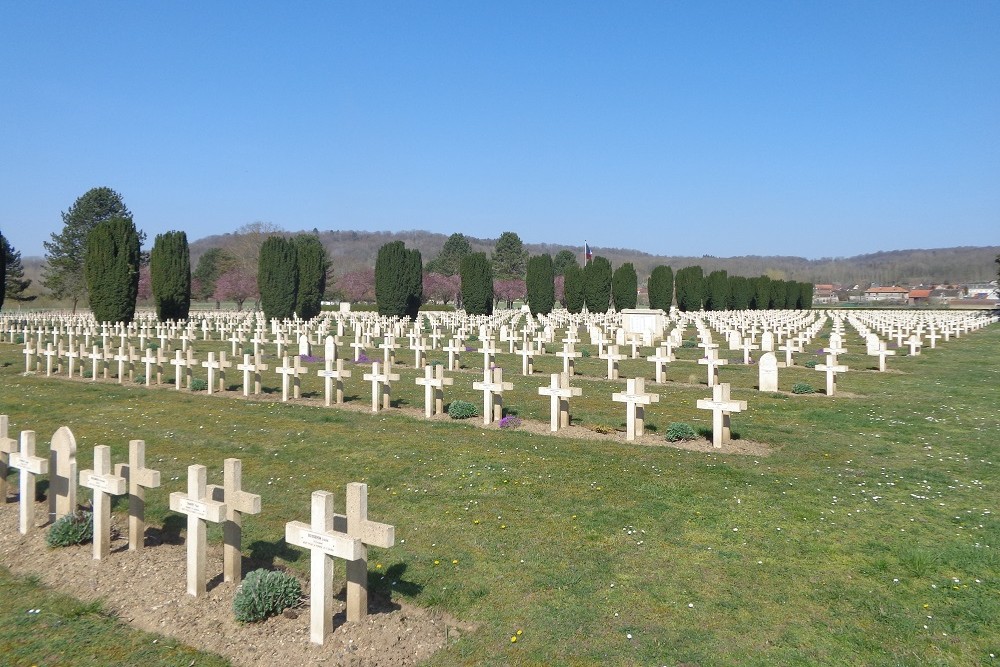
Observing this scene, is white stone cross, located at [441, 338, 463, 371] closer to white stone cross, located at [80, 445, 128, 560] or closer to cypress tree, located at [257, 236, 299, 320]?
white stone cross, located at [80, 445, 128, 560]

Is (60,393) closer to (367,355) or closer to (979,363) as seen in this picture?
(367,355)

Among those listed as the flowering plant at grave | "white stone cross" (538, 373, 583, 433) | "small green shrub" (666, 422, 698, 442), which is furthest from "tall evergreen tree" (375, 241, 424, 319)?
"small green shrub" (666, 422, 698, 442)

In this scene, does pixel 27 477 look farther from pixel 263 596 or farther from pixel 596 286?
pixel 596 286

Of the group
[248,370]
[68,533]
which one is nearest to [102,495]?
[68,533]

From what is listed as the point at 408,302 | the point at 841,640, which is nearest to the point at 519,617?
Result: the point at 841,640

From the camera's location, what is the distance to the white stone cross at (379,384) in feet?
50.0

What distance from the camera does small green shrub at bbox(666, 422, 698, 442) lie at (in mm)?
12125

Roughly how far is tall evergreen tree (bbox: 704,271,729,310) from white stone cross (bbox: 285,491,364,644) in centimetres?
7240

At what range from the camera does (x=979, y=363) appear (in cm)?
2453

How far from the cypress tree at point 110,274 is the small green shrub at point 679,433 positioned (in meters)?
38.2

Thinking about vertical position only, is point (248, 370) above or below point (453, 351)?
below

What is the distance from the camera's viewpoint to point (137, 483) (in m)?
6.97

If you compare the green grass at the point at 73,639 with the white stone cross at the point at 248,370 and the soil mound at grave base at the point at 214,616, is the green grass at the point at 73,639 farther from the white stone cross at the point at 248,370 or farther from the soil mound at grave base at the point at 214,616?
the white stone cross at the point at 248,370

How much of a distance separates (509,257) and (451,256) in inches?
396
